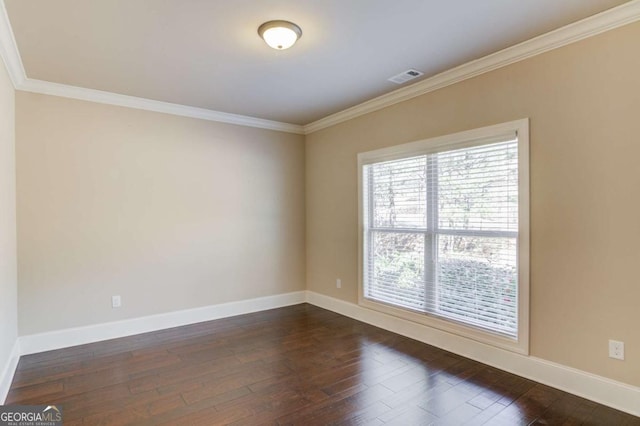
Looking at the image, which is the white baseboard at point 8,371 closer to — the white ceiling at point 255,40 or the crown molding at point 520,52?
the white ceiling at point 255,40

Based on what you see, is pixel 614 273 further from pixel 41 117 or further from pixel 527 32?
pixel 41 117

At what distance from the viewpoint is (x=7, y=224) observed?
9.43 ft

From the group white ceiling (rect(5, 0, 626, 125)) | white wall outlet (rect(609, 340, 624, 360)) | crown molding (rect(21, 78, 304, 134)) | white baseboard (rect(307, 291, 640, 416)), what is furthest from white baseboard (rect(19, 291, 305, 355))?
white wall outlet (rect(609, 340, 624, 360))

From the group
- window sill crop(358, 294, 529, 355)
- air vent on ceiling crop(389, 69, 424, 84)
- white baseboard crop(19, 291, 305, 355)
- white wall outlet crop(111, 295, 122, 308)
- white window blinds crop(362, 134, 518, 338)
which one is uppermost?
air vent on ceiling crop(389, 69, 424, 84)

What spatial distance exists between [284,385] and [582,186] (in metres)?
2.67

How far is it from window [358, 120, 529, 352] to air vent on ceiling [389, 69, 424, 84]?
649 mm

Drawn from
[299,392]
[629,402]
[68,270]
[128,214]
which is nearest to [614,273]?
[629,402]

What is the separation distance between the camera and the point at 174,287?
4.23 meters

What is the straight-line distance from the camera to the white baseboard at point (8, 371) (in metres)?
2.49

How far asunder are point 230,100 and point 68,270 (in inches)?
97.7

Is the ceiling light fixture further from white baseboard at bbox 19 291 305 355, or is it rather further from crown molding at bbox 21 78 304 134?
white baseboard at bbox 19 291 305 355

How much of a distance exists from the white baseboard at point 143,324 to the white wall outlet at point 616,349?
3695mm

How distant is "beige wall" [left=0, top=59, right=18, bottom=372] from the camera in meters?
2.65

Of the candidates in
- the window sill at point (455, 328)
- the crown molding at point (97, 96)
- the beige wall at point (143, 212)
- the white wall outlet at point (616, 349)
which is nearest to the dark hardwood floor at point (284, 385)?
the window sill at point (455, 328)
